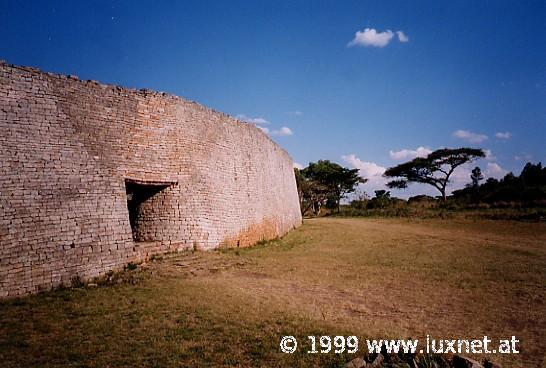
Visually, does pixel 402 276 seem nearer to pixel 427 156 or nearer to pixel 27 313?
pixel 27 313

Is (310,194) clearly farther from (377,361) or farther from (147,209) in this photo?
(377,361)

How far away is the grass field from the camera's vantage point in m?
4.13

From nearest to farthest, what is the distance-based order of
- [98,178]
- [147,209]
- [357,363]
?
[357,363] → [98,178] → [147,209]

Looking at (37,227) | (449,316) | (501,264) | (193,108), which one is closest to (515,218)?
(501,264)

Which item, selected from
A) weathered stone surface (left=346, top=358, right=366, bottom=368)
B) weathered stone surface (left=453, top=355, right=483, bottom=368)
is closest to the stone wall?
weathered stone surface (left=346, top=358, right=366, bottom=368)

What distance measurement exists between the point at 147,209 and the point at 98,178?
2.08 metres

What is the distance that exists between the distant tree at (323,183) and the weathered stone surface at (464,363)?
110 ft

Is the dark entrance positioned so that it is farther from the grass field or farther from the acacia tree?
the acacia tree

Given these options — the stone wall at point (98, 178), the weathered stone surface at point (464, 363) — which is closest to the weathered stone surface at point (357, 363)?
the weathered stone surface at point (464, 363)

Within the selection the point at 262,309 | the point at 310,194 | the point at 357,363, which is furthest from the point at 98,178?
the point at 310,194

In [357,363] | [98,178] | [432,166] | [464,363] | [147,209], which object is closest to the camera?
[464,363]

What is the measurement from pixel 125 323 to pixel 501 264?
10884 millimetres

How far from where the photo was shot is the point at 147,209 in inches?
392

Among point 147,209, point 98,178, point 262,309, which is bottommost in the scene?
point 262,309
